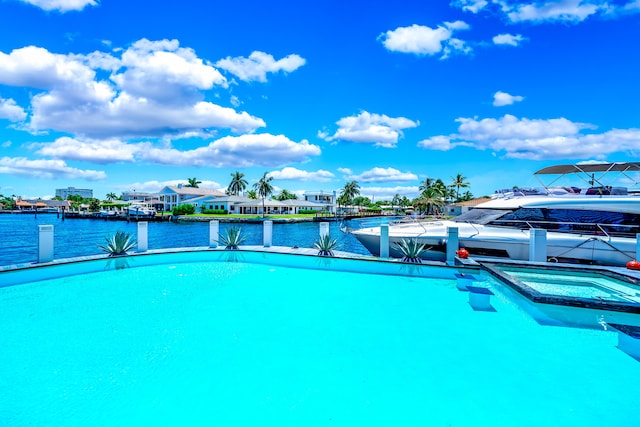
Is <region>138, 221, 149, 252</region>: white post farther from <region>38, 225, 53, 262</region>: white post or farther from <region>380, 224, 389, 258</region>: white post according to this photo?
<region>380, 224, 389, 258</region>: white post

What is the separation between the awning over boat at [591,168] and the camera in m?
13.9

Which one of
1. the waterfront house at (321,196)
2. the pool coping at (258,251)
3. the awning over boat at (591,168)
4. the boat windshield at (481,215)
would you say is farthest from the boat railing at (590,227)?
the waterfront house at (321,196)

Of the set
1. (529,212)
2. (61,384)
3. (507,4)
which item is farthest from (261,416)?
(507,4)

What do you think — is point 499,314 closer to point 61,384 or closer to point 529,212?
point 61,384

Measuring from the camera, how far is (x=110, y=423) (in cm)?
321

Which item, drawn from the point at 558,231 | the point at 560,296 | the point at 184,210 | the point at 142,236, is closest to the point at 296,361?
the point at 560,296

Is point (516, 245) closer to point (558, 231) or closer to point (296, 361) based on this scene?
point (558, 231)

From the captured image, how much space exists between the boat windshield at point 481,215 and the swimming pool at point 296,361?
Answer: 6862 millimetres

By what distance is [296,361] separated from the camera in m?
4.55

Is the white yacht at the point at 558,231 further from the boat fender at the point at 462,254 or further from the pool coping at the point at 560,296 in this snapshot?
the pool coping at the point at 560,296

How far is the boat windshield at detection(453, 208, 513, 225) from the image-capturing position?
14042 millimetres

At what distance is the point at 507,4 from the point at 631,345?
1199 centimetres

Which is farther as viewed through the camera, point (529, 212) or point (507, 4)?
point (529, 212)

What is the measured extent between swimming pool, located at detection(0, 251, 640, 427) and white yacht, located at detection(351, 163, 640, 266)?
4340 millimetres
